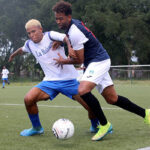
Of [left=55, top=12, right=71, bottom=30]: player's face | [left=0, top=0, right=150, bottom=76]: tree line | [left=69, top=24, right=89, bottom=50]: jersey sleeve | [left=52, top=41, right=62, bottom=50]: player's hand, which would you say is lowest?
[left=0, top=0, right=150, bottom=76]: tree line

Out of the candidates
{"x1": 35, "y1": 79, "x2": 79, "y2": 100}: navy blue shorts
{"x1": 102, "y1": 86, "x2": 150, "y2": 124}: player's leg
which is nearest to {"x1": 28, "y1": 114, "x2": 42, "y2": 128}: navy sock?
{"x1": 35, "y1": 79, "x2": 79, "y2": 100}: navy blue shorts

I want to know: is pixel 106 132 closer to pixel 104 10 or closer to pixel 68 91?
pixel 68 91

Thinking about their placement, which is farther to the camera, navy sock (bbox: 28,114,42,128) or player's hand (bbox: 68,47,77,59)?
navy sock (bbox: 28,114,42,128)

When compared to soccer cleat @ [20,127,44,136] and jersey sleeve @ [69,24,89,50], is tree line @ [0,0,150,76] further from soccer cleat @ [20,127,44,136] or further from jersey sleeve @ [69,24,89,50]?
jersey sleeve @ [69,24,89,50]

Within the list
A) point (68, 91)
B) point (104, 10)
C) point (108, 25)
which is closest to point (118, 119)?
point (68, 91)

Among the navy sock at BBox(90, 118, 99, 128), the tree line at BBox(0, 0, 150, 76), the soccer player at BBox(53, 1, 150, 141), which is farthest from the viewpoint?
the tree line at BBox(0, 0, 150, 76)

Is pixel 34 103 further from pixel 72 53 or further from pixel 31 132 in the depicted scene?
pixel 72 53

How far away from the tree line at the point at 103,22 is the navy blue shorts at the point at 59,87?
117 feet

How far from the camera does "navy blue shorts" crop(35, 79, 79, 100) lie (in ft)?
18.0

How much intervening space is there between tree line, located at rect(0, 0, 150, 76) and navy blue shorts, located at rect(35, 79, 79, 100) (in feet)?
117

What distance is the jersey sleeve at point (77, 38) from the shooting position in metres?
4.88

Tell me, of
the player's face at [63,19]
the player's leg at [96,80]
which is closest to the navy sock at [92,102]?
the player's leg at [96,80]

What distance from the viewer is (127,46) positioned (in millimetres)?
42562

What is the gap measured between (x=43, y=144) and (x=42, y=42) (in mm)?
1710
